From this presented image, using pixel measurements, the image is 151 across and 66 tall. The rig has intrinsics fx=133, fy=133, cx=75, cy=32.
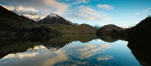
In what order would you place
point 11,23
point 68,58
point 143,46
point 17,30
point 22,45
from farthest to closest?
point 11,23 → point 17,30 → point 22,45 → point 143,46 → point 68,58

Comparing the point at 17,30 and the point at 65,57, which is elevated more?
the point at 17,30

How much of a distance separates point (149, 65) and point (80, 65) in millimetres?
9903

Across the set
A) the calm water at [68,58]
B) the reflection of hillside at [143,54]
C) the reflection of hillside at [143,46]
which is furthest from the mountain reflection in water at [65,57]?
the reflection of hillside at [143,46]

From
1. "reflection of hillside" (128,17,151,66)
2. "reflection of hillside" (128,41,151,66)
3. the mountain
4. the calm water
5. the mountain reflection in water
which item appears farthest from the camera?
the mountain

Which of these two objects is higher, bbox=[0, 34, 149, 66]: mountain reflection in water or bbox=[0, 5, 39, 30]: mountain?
bbox=[0, 5, 39, 30]: mountain

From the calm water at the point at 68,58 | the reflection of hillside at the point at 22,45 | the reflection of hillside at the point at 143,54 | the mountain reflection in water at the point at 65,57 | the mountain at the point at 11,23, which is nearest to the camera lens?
the calm water at the point at 68,58

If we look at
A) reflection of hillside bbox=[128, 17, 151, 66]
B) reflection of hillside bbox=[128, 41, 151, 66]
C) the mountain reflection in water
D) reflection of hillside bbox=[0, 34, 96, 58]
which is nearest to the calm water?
the mountain reflection in water

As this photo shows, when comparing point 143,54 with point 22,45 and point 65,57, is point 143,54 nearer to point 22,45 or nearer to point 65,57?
point 65,57

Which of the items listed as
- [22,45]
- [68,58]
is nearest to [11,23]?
[22,45]

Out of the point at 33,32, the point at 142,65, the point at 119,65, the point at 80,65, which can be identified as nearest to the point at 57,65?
the point at 80,65

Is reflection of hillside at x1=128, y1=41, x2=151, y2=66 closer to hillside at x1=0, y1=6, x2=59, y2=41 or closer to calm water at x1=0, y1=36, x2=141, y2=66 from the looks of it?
calm water at x1=0, y1=36, x2=141, y2=66

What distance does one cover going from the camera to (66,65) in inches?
742

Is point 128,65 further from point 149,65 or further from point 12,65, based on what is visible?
point 12,65

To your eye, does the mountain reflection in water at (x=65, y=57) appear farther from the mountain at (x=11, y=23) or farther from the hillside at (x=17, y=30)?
the mountain at (x=11, y=23)
